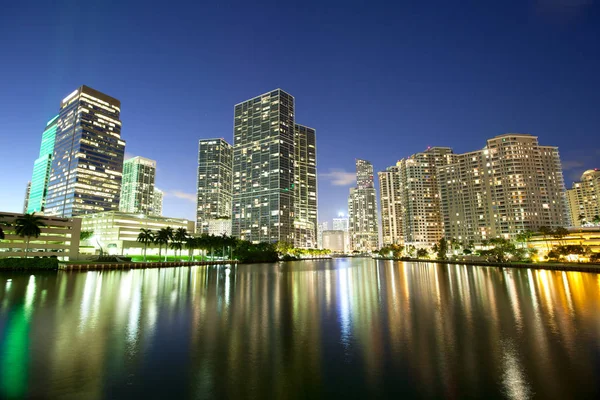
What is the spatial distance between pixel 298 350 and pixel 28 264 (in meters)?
111

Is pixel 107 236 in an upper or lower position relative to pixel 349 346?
upper

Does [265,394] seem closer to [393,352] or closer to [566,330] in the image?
[393,352]

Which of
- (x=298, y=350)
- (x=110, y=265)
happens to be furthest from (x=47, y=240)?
(x=298, y=350)

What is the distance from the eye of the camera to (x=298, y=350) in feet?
64.9

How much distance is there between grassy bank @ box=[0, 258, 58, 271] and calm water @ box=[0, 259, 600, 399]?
76.3 m

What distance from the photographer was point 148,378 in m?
15.2

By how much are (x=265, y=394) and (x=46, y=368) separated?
11892 mm

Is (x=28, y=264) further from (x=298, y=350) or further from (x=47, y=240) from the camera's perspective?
(x=298, y=350)

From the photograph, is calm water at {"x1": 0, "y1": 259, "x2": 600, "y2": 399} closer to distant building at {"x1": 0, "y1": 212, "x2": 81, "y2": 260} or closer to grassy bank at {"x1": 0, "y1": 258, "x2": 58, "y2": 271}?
grassy bank at {"x1": 0, "y1": 258, "x2": 58, "y2": 271}

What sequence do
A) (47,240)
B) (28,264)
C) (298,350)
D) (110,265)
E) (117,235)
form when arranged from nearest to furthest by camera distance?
(298,350), (28,264), (110,265), (47,240), (117,235)

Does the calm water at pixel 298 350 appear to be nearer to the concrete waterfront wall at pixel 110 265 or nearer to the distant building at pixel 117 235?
the concrete waterfront wall at pixel 110 265

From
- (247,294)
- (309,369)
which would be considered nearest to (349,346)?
(309,369)

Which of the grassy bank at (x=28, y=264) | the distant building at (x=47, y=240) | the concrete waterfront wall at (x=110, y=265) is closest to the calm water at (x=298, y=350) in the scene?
the concrete waterfront wall at (x=110, y=265)

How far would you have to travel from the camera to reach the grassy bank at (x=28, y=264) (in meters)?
92.4
